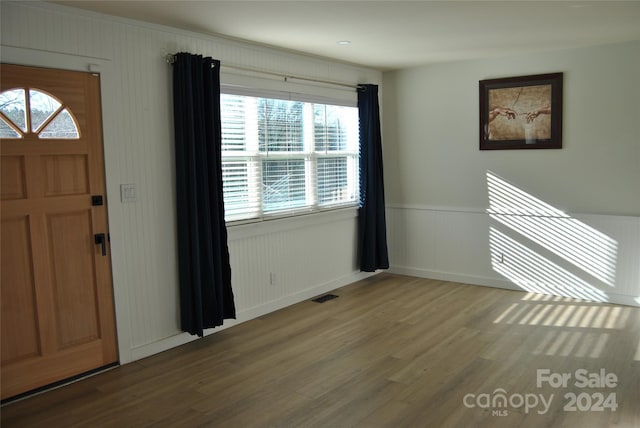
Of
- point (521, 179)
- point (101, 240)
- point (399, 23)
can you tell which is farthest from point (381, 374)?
point (521, 179)

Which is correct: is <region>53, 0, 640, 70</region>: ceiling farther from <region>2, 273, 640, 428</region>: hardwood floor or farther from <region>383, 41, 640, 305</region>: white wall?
<region>2, 273, 640, 428</region>: hardwood floor

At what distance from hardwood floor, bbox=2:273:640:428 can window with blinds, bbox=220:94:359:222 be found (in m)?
1.09

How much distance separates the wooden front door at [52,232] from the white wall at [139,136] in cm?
9

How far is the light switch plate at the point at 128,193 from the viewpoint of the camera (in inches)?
141

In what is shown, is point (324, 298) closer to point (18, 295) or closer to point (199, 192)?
point (199, 192)

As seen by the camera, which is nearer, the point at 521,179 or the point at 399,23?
the point at 399,23

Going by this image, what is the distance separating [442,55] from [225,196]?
8.66 ft

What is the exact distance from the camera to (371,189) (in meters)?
5.82

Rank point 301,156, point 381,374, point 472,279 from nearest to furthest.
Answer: point 381,374
point 301,156
point 472,279

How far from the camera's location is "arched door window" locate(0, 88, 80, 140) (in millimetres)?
2994

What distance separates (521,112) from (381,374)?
322 centimetres

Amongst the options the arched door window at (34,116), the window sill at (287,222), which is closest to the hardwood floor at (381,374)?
the window sill at (287,222)

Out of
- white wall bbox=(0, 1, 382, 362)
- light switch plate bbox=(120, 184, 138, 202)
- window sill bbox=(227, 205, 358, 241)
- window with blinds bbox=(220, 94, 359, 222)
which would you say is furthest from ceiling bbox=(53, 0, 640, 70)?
window sill bbox=(227, 205, 358, 241)

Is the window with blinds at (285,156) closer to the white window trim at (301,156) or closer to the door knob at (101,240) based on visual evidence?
the white window trim at (301,156)
